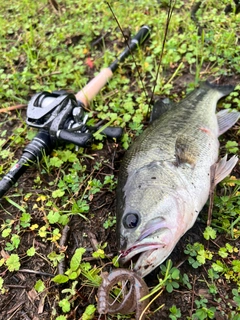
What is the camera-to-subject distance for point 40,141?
10.9ft

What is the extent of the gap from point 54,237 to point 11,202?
2.10 feet

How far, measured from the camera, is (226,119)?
137 inches

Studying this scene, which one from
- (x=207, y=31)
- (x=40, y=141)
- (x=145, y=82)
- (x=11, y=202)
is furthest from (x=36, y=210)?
(x=207, y=31)

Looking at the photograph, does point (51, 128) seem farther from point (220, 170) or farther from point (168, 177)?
point (220, 170)

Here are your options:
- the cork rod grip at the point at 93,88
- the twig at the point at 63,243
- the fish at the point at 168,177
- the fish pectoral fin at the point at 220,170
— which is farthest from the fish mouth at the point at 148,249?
the cork rod grip at the point at 93,88

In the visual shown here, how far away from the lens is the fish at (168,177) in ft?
7.55

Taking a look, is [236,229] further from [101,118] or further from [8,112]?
[8,112]

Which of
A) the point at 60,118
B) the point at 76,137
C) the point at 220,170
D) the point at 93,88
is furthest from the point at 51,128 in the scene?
the point at 220,170

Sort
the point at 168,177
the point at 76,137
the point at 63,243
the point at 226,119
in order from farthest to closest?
the point at 226,119, the point at 76,137, the point at 63,243, the point at 168,177

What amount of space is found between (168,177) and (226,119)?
1.20 meters

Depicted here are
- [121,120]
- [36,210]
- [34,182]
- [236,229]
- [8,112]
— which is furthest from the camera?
[8,112]

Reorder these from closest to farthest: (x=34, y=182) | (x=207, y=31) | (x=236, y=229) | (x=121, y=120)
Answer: (x=236, y=229)
(x=34, y=182)
(x=121, y=120)
(x=207, y=31)

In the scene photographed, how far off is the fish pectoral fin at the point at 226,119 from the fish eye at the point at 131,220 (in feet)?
4.93

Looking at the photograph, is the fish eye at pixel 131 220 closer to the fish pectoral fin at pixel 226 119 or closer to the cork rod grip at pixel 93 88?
the fish pectoral fin at pixel 226 119
